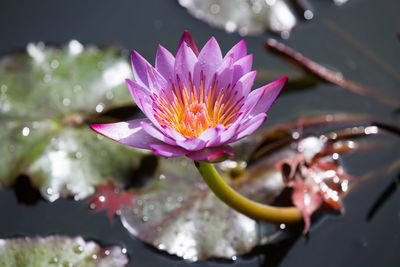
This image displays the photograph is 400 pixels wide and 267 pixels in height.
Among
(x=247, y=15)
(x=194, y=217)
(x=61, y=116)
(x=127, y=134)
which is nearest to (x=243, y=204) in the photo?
Result: (x=194, y=217)

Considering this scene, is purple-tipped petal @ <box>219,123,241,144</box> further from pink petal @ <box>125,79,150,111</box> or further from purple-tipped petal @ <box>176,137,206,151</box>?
pink petal @ <box>125,79,150,111</box>

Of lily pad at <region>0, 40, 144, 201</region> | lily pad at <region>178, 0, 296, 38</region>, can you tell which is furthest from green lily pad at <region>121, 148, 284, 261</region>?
lily pad at <region>178, 0, 296, 38</region>

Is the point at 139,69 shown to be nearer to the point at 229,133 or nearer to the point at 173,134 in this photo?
the point at 173,134

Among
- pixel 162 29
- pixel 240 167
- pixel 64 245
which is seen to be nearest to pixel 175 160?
pixel 240 167

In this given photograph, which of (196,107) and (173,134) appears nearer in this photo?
(173,134)

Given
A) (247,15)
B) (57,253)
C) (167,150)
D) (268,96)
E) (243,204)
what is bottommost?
(57,253)

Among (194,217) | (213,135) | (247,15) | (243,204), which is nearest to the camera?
(213,135)

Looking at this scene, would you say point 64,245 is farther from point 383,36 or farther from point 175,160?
point 383,36

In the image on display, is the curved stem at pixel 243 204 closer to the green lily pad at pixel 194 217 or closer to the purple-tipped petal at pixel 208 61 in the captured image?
the green lily pad at pixel 194 217
